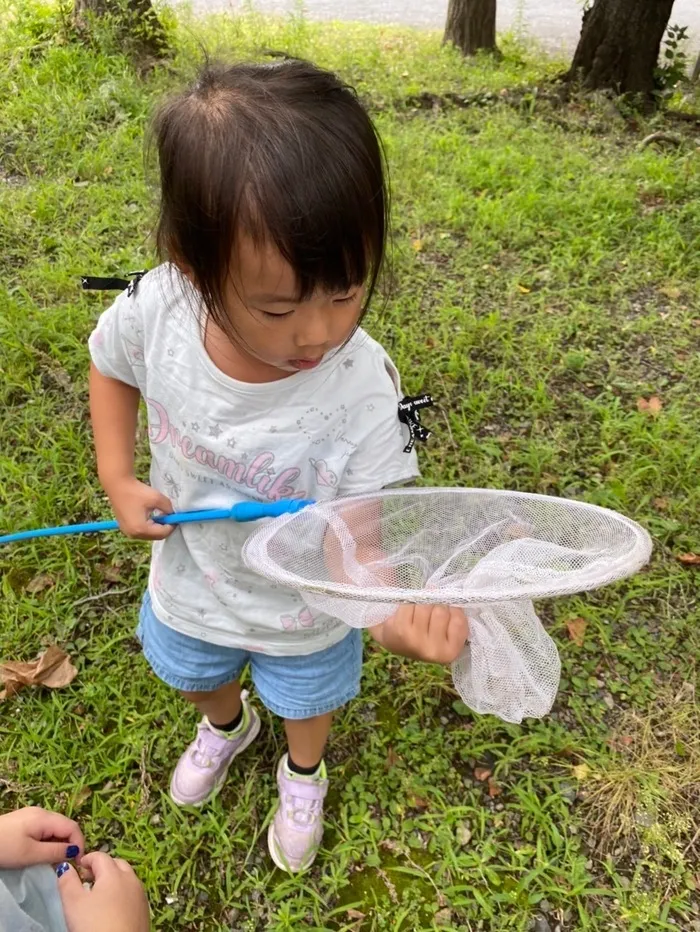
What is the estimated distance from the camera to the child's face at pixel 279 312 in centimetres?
110

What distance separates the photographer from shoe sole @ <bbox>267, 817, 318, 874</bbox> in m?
1.87

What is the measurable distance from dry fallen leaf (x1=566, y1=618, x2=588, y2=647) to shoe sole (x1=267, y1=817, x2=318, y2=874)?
101 cm

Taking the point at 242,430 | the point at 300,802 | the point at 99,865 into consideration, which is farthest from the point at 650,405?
the point at 99,865

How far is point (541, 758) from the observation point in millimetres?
2098

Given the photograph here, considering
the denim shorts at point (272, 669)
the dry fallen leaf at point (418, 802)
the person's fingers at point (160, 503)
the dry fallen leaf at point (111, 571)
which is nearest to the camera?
the person's fingers at point (160, 503)

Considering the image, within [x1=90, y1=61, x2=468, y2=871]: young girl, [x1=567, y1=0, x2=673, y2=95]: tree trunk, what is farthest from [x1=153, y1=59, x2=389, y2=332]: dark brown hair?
[x1=567, y1=0, x2=673, y2=95]: tree trunk

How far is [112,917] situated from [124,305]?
3.68 ft

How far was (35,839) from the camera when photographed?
4.42 ft

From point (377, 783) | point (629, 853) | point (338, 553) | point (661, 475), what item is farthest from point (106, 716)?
point (661, 475)

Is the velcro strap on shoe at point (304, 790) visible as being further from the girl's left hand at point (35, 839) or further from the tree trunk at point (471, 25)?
the tree trunk at point (471, 25)

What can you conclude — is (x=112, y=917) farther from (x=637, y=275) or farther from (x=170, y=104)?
(x=637, y=275)

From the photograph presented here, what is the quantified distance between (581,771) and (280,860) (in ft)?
2.80

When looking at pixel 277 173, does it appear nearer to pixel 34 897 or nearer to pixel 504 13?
pixel 34 897

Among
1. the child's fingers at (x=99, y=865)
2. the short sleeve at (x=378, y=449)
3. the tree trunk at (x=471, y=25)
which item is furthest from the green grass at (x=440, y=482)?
the tree trunk at (x=471, y=25)
